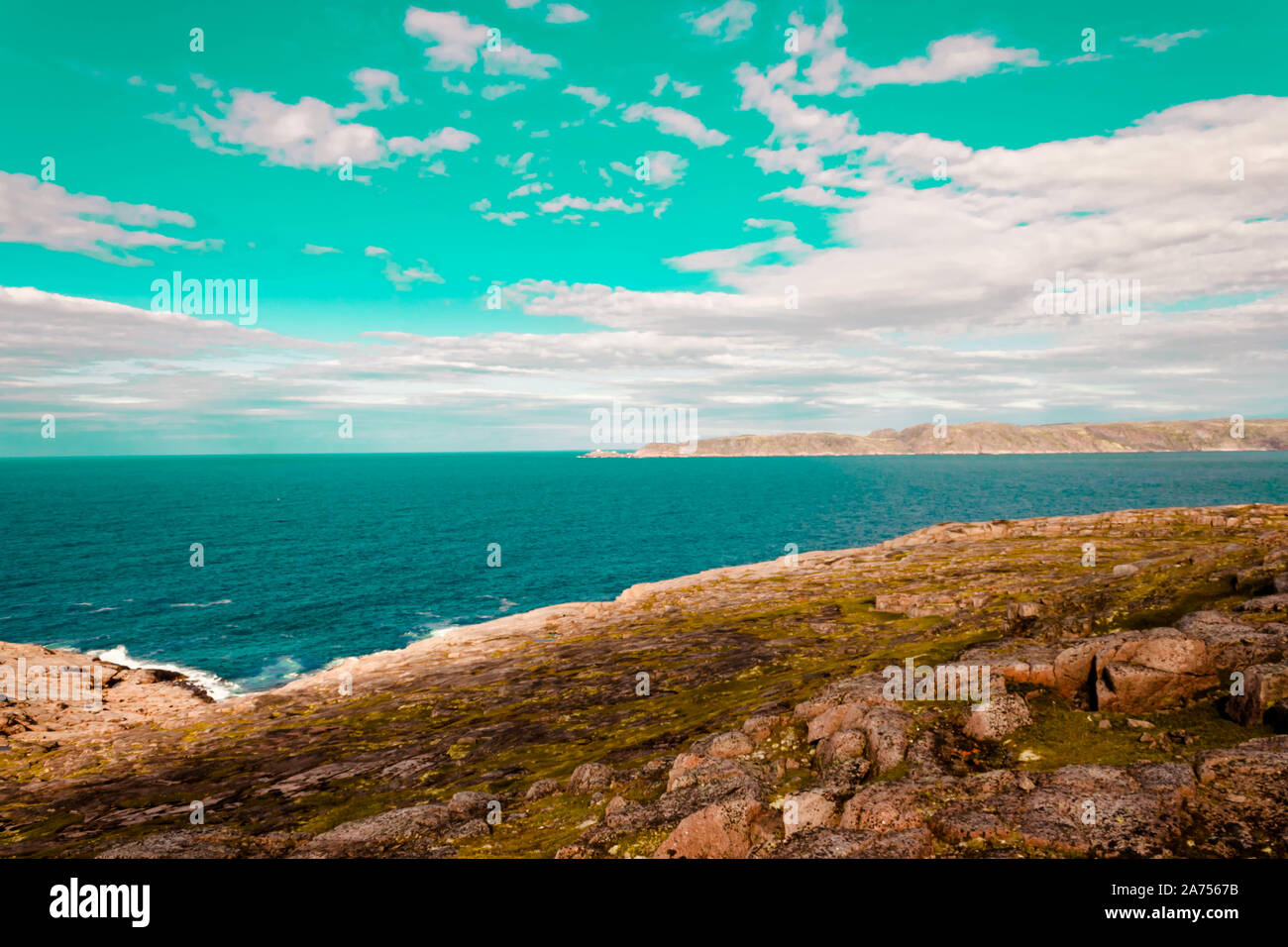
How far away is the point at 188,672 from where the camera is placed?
6372cm

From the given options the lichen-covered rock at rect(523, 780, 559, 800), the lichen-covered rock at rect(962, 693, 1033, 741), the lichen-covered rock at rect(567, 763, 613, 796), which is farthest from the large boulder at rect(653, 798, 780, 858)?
the lichen-covered rock at rect(523, 780, 559, 800)

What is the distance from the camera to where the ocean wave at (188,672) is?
58531 millimetres

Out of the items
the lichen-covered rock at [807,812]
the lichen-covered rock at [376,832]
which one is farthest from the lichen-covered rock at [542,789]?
the lichen-covered rock at [807,812]

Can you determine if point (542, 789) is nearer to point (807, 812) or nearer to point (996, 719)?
point (807, 812)

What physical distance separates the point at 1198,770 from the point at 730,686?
26954 millimetres

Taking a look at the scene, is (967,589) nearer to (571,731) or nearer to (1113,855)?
(571,731)

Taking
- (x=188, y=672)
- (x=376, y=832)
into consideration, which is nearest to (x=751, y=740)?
(x=376, y=832)

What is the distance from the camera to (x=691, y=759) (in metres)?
21.3

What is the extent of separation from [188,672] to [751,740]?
6651 centimetres

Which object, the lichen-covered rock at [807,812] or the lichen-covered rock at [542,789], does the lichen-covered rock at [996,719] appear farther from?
the lichen-covered rock at [542,789]

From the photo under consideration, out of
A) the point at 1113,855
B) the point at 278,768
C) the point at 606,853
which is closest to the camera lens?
the point at 1113,855

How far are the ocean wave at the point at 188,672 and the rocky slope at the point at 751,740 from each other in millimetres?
3572
